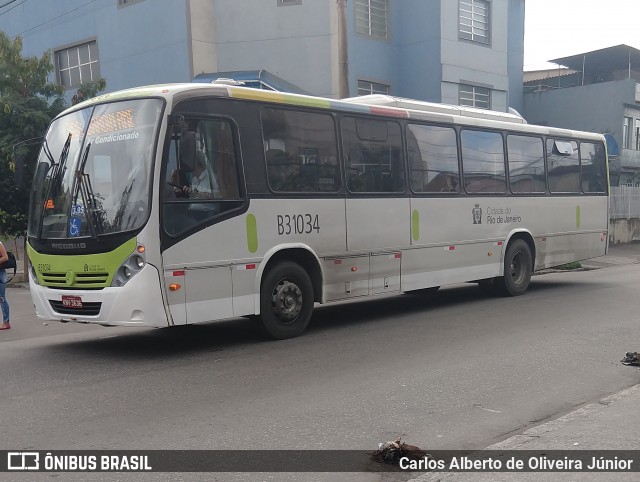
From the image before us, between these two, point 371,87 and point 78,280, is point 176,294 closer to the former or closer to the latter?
point 78,280

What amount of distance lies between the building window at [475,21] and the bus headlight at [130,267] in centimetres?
2106

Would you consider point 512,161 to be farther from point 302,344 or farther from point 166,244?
point 166,244

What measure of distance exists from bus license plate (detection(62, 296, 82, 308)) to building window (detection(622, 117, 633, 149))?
1314 inches

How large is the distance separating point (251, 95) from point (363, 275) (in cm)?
313

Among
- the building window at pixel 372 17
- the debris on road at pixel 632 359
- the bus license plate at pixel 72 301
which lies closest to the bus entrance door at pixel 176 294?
the bus license plate at pixel 72 301

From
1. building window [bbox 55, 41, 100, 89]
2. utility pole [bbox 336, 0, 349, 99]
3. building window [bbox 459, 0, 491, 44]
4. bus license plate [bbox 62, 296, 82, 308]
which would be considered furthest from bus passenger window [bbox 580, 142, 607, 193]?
building window [bbox 55, 41, 100, 89]

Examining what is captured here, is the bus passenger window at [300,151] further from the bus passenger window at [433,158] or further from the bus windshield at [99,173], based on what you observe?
the bus passenger window at [433,158]

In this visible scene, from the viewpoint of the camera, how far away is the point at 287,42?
71.3 feet

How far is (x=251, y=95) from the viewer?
27.8 ft

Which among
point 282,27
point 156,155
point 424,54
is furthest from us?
point 424,54

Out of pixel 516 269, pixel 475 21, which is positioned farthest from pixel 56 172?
pixel 475 21

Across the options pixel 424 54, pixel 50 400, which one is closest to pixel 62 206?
pixel 50 400

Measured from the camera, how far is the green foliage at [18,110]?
1612cm

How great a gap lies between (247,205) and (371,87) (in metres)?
17.0
